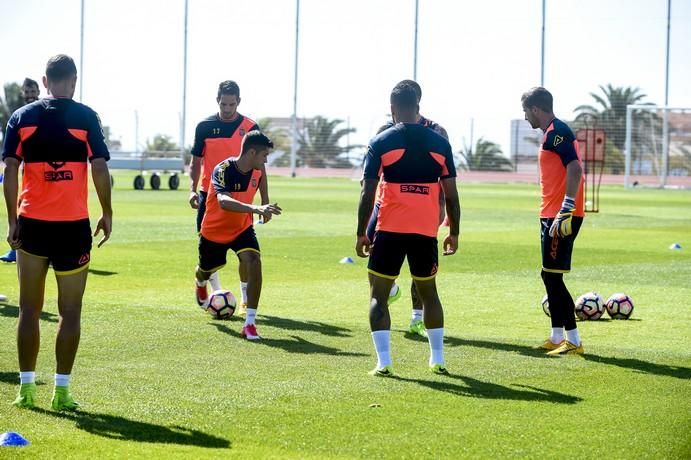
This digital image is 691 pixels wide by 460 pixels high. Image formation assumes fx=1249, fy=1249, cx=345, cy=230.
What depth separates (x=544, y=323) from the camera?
13242 mm

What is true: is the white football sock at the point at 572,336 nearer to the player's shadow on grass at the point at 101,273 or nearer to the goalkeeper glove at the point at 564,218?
the goalkeeper glove at the point at 564,218

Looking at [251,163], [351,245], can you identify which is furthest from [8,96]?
[251,163]

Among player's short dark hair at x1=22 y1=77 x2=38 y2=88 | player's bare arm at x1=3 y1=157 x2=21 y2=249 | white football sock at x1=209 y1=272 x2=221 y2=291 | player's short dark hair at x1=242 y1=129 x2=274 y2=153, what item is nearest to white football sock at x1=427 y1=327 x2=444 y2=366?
player's short dark hair at x1=242 y1=129 x2=274 y2=153

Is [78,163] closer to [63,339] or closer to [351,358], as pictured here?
[63,339]

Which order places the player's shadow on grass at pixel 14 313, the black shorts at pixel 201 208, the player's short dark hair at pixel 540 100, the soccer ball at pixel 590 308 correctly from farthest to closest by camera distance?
the black shorts at pixel 201 208 → the soccer ball at pixel 590 308 → the player's shadow on grass at pixel 14 313 → the player's short dark hair at pixel 540 100

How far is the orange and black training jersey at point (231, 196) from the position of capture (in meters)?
12.4

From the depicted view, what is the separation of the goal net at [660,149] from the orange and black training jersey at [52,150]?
5573 centimetres

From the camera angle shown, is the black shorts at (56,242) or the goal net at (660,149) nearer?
the black shorts at (56,242)

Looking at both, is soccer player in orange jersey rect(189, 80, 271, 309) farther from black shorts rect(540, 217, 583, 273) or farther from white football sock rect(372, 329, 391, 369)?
white football sock rect(372, 329, 391, 369)

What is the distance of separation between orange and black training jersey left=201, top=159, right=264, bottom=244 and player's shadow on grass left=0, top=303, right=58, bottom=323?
5.81ft

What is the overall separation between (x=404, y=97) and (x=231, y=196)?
120 inches

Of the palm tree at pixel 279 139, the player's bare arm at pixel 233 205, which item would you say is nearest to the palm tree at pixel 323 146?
the palm tree at pixel 279 139

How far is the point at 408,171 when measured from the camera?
10.0m

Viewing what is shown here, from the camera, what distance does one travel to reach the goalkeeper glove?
11.1 meters
